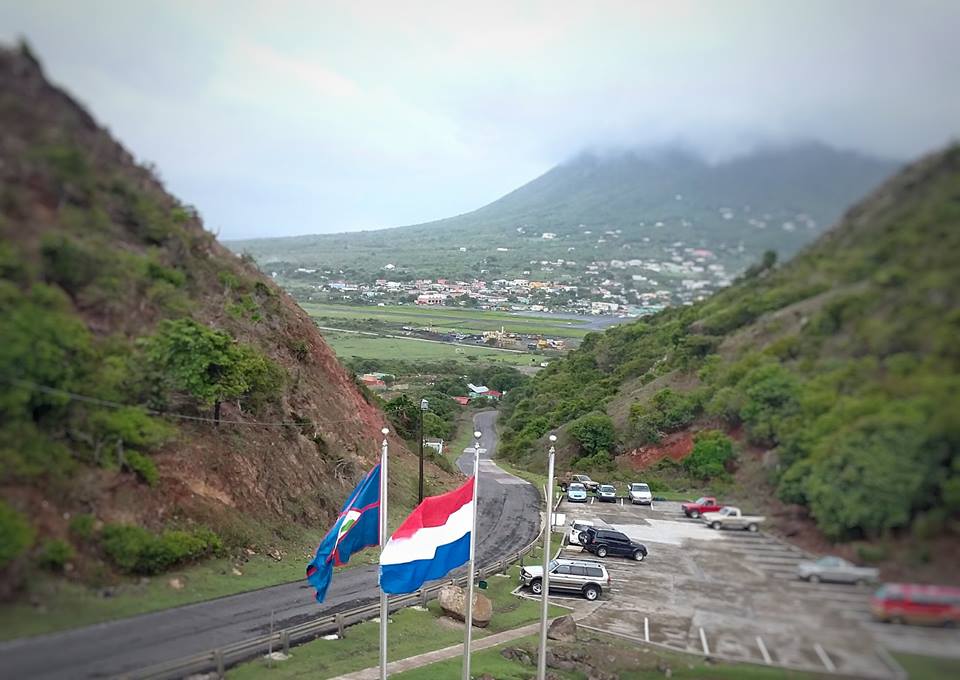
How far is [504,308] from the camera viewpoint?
138ft

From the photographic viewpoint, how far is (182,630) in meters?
13.9

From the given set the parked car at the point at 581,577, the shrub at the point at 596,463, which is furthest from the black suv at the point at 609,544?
the shrub at the point at 596,463

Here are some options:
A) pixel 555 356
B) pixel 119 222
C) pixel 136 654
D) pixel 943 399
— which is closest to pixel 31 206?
pixel 119 222

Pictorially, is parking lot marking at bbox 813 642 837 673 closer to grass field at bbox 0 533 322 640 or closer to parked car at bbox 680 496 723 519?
parked car at bbox 680 496 723 519

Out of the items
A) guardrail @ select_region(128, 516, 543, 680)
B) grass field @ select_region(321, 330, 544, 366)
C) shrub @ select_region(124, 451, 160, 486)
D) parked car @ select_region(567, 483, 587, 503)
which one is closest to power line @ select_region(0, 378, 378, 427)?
shrub @ select_region(124, 451, 160, 486)

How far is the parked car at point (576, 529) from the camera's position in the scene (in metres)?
17.8

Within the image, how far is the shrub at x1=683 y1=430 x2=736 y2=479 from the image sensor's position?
11.5 meters

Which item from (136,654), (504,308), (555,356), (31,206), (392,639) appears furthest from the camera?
(555,356)

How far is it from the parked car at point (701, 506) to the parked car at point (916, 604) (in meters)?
3.13

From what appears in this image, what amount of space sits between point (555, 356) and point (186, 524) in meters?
33.9

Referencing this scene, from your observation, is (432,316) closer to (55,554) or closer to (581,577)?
(581,577)

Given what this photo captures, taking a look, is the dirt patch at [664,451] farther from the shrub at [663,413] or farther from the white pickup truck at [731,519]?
the white pickup truck at [731,519]

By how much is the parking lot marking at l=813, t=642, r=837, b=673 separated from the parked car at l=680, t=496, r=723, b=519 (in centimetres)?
273

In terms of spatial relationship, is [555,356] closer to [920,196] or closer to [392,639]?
[392,639]
